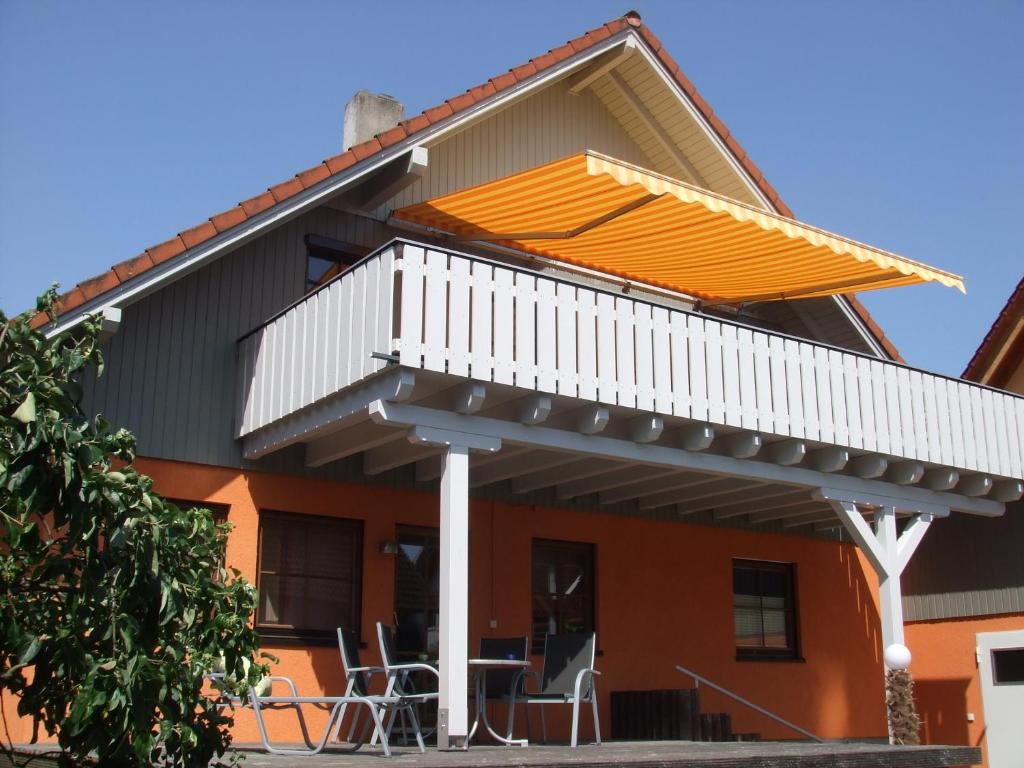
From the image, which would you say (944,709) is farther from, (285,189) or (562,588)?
(285,189)

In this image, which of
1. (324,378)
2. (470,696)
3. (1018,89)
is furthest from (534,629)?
(1018,89)

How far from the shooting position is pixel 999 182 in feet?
56.2

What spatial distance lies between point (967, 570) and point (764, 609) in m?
2.84

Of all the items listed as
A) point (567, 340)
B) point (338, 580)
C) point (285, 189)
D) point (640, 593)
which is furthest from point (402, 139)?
point (640, 593)

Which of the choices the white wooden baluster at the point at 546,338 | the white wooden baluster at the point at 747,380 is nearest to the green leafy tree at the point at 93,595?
the white wooden baluster at the point at 546,338

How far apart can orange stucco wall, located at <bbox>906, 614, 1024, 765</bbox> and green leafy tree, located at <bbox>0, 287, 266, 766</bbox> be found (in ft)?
41.4

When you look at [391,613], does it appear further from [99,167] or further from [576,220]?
[99,167]

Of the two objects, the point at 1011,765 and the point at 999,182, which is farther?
the point at 999,182

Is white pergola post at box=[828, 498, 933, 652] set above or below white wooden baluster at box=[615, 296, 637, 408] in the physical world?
below

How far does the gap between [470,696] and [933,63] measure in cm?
885

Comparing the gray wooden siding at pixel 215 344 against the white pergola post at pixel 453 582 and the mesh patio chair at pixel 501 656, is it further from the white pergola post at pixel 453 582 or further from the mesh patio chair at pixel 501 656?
the white pergola post at pixel 453 582

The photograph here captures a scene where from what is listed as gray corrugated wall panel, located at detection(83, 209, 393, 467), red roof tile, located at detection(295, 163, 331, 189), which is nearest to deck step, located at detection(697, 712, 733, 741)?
gray corrugated wall panel, located at detection(83, 209, 393, 467)

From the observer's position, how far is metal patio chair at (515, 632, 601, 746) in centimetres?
1059

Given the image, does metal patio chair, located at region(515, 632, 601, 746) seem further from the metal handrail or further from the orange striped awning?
the orange striped awning
